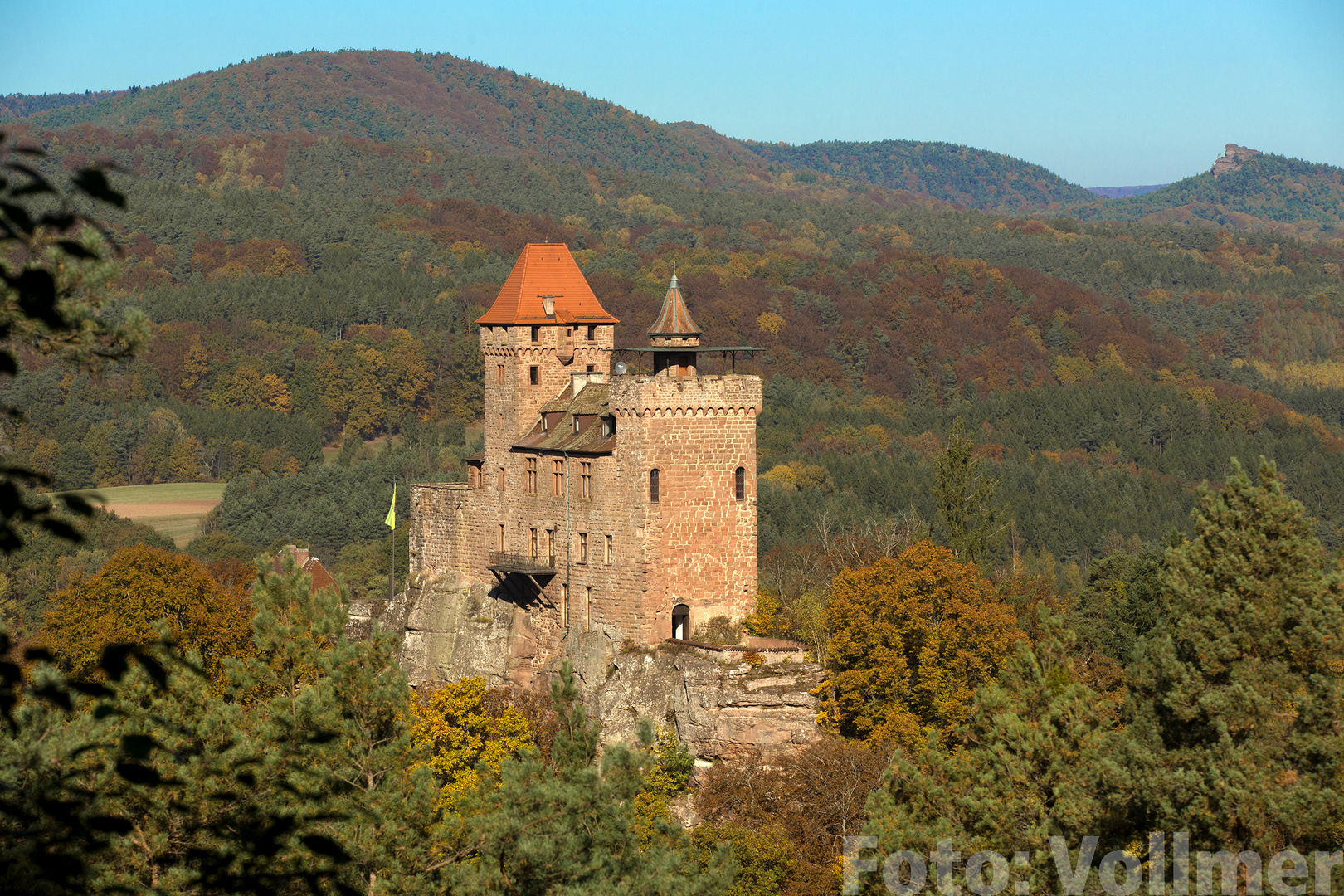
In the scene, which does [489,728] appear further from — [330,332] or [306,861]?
[330,332]

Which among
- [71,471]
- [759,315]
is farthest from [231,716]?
[759,315]

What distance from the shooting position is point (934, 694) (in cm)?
4762

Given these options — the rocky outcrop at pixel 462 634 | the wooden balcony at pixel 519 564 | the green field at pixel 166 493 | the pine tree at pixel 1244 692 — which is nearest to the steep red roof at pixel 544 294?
the wooden balcony at pixel 519 564

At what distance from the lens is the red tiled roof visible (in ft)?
174

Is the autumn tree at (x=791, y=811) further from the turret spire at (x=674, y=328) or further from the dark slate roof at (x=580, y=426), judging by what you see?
the turret spire at (x=674, y=328)

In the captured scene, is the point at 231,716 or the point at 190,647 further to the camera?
the point at 190,647

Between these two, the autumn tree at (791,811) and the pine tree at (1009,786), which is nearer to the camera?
the pine tree at (1009,786)

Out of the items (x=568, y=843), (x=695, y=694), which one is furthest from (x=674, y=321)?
(x=568, y=843)

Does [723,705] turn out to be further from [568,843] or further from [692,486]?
[568,843]

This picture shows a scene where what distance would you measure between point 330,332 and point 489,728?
13272 cm

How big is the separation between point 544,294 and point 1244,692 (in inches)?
1400

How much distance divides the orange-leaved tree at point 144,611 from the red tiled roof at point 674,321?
625 inches

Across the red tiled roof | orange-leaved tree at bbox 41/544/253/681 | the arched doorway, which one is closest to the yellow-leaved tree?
the arched doorway

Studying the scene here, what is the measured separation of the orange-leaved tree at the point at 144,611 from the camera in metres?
52.3
